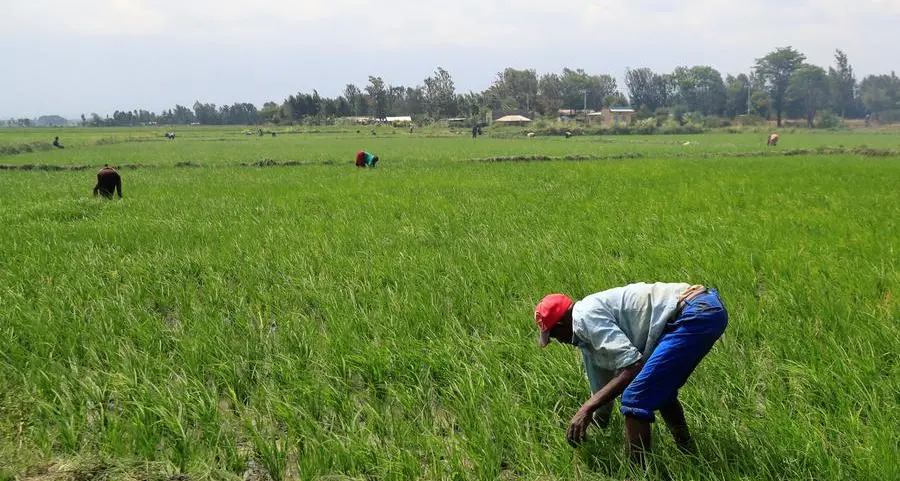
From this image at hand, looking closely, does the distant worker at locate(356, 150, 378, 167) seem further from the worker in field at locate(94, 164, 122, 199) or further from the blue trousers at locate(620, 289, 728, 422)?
the blue trousers at locate(620, 289, 728, 422)

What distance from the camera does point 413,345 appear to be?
3.17 metres

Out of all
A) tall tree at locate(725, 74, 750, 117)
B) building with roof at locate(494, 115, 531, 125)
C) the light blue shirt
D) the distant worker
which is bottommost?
the light blue shirt

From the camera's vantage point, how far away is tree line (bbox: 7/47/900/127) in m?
68.9

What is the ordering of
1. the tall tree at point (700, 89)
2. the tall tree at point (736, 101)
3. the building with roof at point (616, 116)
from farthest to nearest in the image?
the tall tree at point (700, 89), the tall tree at point (736, 101), the building with roof at point (616, 116)

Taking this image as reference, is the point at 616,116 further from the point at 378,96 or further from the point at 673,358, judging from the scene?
the point at 673,358

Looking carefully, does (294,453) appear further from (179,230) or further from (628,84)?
(628,84)

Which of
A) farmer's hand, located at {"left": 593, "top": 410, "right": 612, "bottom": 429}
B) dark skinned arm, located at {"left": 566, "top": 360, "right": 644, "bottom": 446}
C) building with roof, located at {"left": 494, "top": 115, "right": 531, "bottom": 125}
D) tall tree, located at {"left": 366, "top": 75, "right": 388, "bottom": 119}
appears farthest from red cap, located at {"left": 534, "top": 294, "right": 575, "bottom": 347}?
tall tree, located at {"left": 366, "top": 75, "right": 388, "bottom": 119}

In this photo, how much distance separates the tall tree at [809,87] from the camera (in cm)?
6938

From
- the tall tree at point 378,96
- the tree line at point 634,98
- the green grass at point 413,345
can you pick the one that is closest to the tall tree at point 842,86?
the tree line at point 634,98

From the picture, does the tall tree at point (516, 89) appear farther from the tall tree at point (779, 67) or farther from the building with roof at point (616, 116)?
the tall tree at point (779, 67)

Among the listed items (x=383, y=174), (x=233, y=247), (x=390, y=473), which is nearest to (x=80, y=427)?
(x=390, y=473)

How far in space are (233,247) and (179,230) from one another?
120cm

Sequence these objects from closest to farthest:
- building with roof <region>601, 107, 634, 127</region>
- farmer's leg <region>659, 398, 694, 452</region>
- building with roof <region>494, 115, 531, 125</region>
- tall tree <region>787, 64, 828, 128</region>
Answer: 1. farmer's leg <region>659, 398, 694, 452</region>
2. building with roof <region>494, 115, 531, 125</region>
3. building with roof <region>601, 107, 634, 127</region>
4. tall tree <region>787, 64, 828, 128</region>

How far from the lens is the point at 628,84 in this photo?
79375 mm
